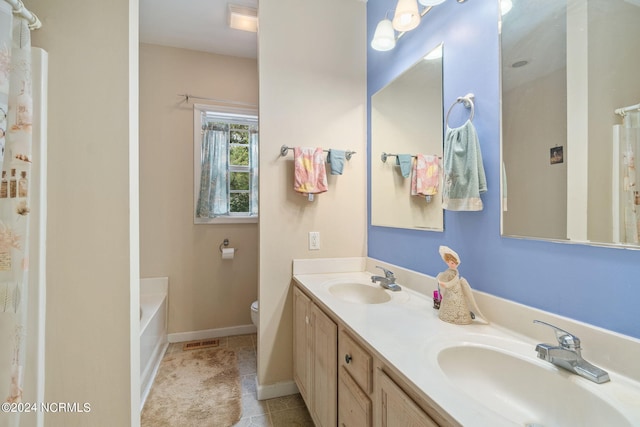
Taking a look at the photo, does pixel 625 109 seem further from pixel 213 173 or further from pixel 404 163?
pixel 213 173

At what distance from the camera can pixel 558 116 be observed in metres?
0.87

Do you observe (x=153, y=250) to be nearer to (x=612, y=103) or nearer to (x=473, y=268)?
(x=473, y=268)

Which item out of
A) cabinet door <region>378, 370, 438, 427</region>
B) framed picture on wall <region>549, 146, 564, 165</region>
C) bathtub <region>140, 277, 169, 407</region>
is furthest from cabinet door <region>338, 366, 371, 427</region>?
bathtub <region>140, 277, 169, 407</region>

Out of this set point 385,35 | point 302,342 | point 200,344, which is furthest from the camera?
point 200,344

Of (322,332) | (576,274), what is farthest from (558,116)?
(322,332)

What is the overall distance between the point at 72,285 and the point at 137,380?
1.35 feet

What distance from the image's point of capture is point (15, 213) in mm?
772

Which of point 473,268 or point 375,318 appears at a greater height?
point 473,268

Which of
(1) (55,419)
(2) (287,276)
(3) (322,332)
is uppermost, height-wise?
(2) (287,276)

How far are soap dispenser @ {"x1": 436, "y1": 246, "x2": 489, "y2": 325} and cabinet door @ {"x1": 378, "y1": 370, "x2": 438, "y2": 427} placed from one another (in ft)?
1.28

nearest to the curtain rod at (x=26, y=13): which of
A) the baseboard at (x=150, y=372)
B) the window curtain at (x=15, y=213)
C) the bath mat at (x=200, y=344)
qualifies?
the window curtain at (x=15, y=213)

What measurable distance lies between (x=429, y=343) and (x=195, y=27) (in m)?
2.87

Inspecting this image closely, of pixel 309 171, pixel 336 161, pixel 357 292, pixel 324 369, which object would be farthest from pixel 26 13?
pixel 357 292

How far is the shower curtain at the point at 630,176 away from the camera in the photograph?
69cm
